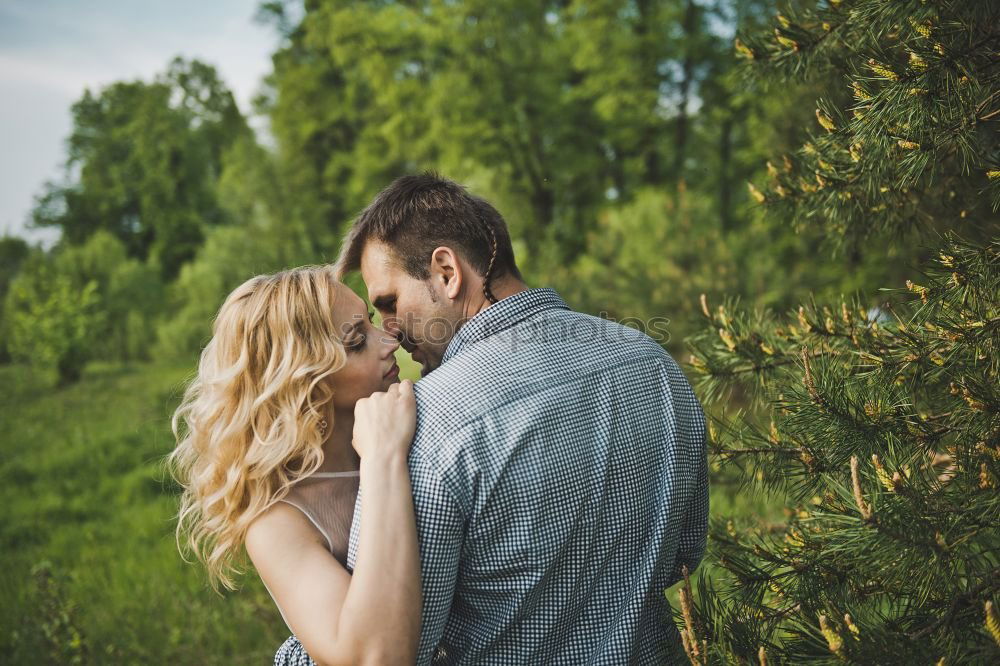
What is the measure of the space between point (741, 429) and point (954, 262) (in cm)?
73

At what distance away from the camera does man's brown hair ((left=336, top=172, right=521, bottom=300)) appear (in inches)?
81.6

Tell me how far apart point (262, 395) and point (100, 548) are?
5.04 m

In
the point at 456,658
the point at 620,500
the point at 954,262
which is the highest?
the point at 954,262

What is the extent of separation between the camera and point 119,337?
13.5 m

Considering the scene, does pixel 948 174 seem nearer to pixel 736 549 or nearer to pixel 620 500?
pixel 736 549

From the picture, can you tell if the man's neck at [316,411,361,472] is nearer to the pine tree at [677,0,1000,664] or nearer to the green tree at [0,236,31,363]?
the pine tree at [677,0,1000,664]

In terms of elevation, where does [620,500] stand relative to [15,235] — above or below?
below

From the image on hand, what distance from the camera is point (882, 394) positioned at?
5.49ft

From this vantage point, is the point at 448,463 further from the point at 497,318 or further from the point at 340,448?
the point at 340,448

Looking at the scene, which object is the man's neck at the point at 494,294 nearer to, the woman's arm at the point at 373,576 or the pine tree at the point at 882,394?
the woman's arm at the point at 373,576

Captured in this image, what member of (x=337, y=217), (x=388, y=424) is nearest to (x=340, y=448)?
(x=388, y=424)

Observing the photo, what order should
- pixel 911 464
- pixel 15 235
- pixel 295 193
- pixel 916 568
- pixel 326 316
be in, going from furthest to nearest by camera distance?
1. pixel 295 193
2. pixel 15 235
3. pixel 326 316
4. pixel 911 464
5. pixel 916 568

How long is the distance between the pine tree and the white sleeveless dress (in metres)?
0.86

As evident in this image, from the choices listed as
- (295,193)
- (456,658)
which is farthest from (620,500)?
(295,193)
